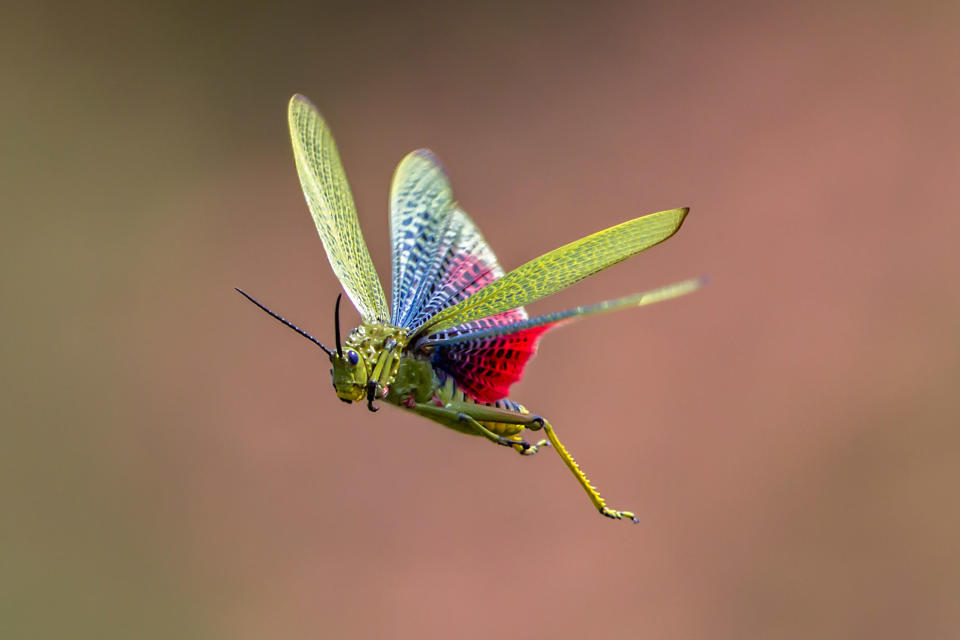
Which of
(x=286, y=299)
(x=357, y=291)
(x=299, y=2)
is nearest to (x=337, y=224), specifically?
(x=357, y=291)

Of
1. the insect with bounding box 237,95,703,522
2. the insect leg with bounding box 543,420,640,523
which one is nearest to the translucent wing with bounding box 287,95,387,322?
the insect with bounding box 237,95,703,522

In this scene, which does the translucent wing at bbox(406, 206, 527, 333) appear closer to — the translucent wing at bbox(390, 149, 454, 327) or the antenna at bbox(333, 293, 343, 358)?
the translucent wing at bbox(390, 149, 454, 327)

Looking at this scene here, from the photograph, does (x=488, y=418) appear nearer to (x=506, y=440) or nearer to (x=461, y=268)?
(x=506, y=440)

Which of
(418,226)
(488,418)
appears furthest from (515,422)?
(418,226)

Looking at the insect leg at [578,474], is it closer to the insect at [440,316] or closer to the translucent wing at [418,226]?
the insect at [440,316]

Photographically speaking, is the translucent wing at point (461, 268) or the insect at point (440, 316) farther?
the translucent wing at point (461, 268)

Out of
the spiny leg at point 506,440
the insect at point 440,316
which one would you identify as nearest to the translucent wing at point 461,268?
the insect at point 440,316

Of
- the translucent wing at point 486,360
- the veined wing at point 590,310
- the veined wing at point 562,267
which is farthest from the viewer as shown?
the translucent wing at point 486,360
